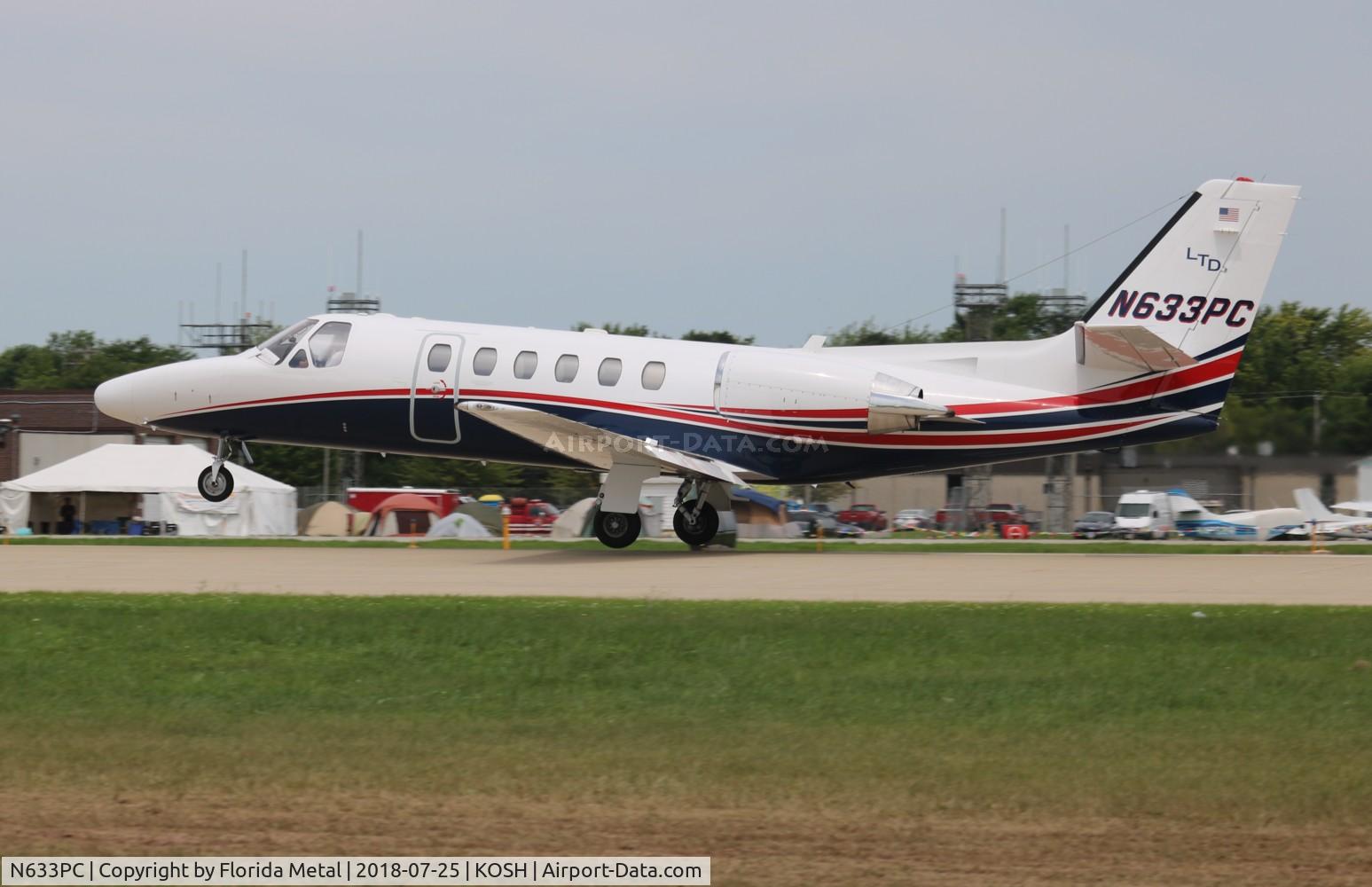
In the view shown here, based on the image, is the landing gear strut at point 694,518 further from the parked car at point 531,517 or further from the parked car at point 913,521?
the parked car at point 913,521

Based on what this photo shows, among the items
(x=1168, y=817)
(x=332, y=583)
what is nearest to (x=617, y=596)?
(x=332, y=583)

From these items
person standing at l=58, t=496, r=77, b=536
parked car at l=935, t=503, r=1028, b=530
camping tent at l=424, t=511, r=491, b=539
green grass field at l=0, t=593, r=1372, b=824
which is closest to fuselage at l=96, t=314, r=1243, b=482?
green grass field at l=0, t=593, r=1372, b=824

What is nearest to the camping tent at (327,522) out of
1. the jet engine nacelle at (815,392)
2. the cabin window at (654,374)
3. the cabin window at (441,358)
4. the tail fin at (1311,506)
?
the cabin window at (441,358)

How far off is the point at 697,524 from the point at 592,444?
3083mm

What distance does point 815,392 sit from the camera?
24844 millimetres

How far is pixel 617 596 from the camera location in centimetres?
1830

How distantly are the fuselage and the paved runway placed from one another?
1.92m

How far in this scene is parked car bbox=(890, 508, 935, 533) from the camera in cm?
5791

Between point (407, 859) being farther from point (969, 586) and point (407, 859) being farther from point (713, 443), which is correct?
point (713, 443)

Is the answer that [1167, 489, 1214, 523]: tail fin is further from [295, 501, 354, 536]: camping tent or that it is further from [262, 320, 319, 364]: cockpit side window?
[262, 320, 319, 364]: cockpit side window

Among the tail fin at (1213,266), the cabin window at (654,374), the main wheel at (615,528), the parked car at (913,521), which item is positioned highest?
the tail fin at (1213,266)

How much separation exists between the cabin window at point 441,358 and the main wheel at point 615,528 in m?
3.71

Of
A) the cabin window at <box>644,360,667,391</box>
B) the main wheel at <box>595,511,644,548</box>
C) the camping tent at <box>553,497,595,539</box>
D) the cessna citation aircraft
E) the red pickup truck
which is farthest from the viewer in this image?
the red pickup truck

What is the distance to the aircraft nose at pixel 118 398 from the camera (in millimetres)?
27750
